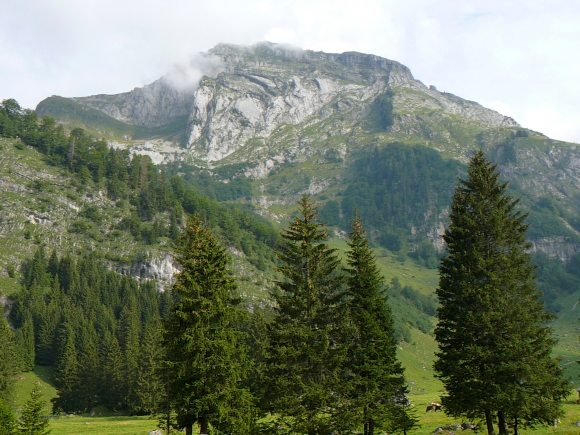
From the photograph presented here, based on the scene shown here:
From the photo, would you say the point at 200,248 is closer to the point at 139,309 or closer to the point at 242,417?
the point at 242,417

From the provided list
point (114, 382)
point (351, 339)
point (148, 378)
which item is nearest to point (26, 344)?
point (114, 382)

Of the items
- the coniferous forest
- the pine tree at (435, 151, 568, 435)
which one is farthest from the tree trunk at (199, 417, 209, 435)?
the pine tree at (435, 151, 568, 435)

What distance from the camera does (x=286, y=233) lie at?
39.2 metres

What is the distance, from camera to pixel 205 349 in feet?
116

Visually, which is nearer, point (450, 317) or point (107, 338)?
point (450, 317)

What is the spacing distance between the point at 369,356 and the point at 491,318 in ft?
33.3

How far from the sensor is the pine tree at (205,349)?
115 ft

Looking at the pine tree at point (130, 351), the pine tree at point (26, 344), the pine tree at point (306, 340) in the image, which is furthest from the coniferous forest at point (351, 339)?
the pine tree at point (26, 344)

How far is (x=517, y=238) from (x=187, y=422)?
27.7 metres

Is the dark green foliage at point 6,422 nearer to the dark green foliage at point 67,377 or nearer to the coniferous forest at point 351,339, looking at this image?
the coniferous forest at point 351,339

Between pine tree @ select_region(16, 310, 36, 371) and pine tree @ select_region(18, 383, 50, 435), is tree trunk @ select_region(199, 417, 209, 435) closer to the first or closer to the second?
pine tree @ select_region(18, 383, 50, 435)

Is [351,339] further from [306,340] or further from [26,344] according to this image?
[26,344]

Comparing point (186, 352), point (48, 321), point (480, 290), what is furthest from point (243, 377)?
point (48, 321)

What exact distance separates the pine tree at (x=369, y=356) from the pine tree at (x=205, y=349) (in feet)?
26.9
